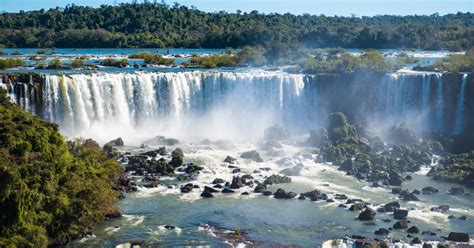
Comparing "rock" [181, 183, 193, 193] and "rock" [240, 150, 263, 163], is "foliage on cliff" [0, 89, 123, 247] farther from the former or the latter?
"rock" [240, 150, 263, 163]

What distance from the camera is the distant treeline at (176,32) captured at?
9394 centimetres

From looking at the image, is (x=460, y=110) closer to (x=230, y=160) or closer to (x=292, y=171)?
(x=292, y=171)

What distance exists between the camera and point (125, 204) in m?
29.9

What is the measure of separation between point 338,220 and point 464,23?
11145cm

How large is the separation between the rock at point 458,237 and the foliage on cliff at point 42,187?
45.2 ft

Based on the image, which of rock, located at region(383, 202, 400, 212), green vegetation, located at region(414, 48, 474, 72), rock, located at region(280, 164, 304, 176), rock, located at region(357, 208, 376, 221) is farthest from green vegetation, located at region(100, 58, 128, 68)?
rock, located at region(357, 208, 376, 221)

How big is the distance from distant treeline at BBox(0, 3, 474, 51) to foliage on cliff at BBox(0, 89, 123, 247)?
59548 millimetres

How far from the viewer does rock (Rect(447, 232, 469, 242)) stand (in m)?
26.1

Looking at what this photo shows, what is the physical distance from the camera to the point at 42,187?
2244cm

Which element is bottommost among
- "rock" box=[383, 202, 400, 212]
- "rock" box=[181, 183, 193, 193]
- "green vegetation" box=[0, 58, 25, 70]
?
"rock" box=[383, 202, 400, 212]

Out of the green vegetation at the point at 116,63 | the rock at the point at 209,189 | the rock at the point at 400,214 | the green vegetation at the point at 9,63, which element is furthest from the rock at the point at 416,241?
the green vegetation at the point at 116,63

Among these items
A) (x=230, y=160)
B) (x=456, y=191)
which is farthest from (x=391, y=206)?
(x=230, y=160)

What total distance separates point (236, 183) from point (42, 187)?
13.2 m

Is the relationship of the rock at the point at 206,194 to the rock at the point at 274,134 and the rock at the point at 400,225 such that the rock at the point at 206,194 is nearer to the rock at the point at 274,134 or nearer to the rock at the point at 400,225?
the rock at the point at 400,225
